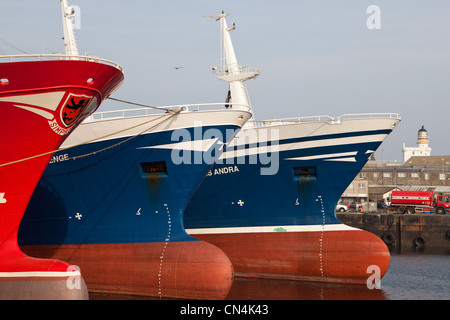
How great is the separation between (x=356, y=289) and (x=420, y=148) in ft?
303

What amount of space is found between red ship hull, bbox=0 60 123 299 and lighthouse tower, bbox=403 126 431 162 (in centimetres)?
10083

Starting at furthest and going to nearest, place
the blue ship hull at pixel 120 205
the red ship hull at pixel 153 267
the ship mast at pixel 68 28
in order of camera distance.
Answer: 1. the ship mast at pixel 68 28
2. the blue ship hull at pixel 120 205
3. the red ship hull at pixel 153 267

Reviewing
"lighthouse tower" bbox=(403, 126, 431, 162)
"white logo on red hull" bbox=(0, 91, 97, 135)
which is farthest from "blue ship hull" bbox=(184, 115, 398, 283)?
"lighthouse tower" bbox=(403, 126, 431, 162)

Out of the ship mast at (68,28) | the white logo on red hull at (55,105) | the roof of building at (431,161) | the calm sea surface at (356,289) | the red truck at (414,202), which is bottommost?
the calm sea surface at (356,289)

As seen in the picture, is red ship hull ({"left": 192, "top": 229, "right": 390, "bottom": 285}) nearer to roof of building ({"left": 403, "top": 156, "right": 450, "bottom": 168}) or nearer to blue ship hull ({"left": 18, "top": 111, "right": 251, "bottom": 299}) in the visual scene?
blue ship hull ({"left": 18, "top": 111, "right": 251, "bottom": 299})

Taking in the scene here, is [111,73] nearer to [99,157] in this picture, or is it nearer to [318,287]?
[99,157]

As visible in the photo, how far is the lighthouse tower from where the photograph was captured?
11044 centimetres

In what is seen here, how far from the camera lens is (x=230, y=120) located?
69.7ft

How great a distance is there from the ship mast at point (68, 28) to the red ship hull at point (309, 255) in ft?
30.8

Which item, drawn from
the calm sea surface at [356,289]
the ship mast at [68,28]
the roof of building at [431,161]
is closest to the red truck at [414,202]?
the calm sea surface at [356,289]

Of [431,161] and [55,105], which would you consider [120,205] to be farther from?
[431,161]

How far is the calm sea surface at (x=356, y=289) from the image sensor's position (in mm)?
21938

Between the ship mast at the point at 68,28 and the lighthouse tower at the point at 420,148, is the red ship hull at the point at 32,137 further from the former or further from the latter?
the lighthouse tower at the point at 420,148
